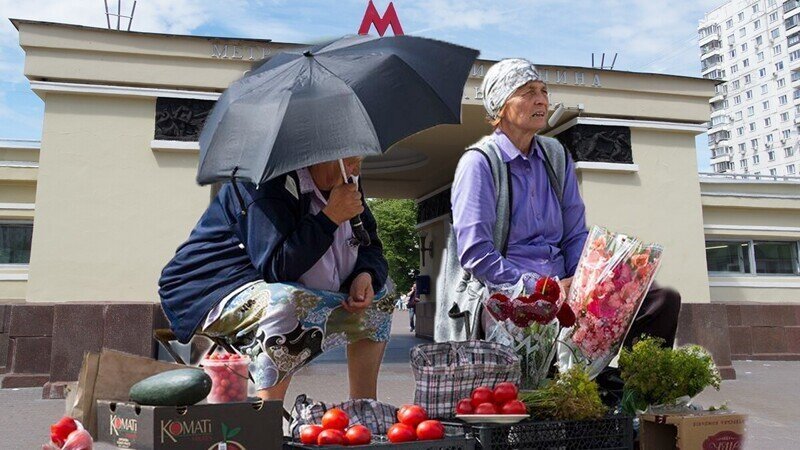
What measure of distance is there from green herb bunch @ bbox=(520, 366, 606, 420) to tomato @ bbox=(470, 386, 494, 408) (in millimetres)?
185

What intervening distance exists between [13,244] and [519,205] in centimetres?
940

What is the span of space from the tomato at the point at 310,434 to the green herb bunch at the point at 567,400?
88 cm

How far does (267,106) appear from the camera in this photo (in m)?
2.99

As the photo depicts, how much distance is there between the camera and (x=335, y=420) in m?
2.58

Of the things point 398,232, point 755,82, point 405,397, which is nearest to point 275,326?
point 405,397

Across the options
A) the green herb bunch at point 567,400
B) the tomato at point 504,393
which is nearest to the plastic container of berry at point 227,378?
the tomato at point 504,393

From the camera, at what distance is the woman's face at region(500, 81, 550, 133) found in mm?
3738

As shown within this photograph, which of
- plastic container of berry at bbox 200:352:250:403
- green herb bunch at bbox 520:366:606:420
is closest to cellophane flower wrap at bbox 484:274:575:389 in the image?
green herb bunch at bbox 520:366:606:420

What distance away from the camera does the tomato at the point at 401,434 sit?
255 cm

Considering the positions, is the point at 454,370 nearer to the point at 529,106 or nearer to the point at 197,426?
the point at 197,426

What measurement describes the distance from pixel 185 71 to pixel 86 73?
3.93 feet

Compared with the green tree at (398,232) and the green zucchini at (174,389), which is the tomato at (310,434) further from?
the green tree at (398,232)

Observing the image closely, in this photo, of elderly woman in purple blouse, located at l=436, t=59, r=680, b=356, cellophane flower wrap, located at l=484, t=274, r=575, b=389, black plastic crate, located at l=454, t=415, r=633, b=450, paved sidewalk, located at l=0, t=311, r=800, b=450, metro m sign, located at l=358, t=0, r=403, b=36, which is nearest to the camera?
black plastic crate, located at l=454, t=415, r=633, b=450

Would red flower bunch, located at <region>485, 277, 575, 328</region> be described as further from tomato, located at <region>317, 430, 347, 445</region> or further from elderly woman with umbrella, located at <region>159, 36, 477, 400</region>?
tomato, located at <region>317, 430, 347, 445</region>
